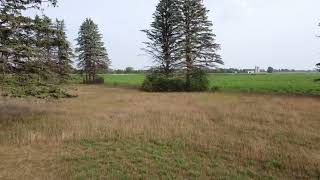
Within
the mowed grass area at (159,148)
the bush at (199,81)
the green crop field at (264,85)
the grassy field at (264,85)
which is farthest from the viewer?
the bush at (199,81)

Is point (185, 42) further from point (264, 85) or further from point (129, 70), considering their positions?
point (129, 70)

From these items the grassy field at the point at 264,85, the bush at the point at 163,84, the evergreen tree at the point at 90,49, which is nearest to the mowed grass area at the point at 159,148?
the grassy field at the point at 264,85

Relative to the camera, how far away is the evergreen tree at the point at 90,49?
72000 mm

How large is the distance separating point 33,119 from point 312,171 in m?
12.2

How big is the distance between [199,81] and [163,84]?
14.1ft

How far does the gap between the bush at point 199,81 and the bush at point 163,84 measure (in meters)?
1.18

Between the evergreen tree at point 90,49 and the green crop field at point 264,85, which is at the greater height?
the evergreen tree at point 90,49

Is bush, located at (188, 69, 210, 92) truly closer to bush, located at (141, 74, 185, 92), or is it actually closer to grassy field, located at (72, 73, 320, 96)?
bush, located at (141, 74, 185, 92)

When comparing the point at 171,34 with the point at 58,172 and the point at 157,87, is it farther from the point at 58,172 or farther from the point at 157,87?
the point at 58,172

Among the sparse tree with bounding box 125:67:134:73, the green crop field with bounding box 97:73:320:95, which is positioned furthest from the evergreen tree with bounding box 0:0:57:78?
the sparse tree with bounding box 125:67:134:73

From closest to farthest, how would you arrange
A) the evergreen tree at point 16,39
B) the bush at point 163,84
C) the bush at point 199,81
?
the evergreen tree at point 16,39 < the bush at point 199,81 < the bush at point 163,84

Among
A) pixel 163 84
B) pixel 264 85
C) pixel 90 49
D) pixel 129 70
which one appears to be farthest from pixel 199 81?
pixel 129 70

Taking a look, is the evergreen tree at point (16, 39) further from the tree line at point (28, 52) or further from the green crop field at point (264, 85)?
the green crop field at point (264, 85)

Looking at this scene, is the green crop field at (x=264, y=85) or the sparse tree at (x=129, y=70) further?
the sparse tree at (x=129, y=70)
